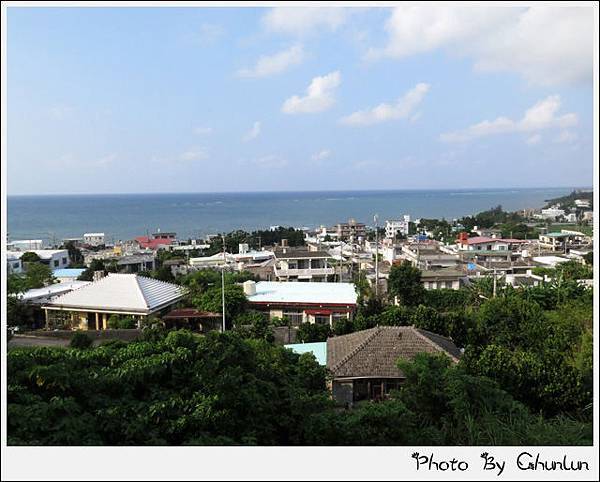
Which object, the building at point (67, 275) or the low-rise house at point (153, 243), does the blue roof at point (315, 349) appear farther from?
the low-rise house at point (153, 243)

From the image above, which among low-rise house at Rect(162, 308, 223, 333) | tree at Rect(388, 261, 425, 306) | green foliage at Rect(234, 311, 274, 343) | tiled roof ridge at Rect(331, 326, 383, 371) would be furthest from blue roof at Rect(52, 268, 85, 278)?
tiled roof ridge at Rect(331, 326, 383, 371)

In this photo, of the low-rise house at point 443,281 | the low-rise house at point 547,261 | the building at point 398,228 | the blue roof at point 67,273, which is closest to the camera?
the low-rise house at point 443,281

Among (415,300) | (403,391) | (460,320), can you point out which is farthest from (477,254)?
(403,391)

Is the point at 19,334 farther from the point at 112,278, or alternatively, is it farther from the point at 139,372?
the point at 139,372

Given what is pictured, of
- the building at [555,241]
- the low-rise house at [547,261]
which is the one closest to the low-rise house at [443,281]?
the low-rise house at [547,261]

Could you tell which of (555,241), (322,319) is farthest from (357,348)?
(555,241)
